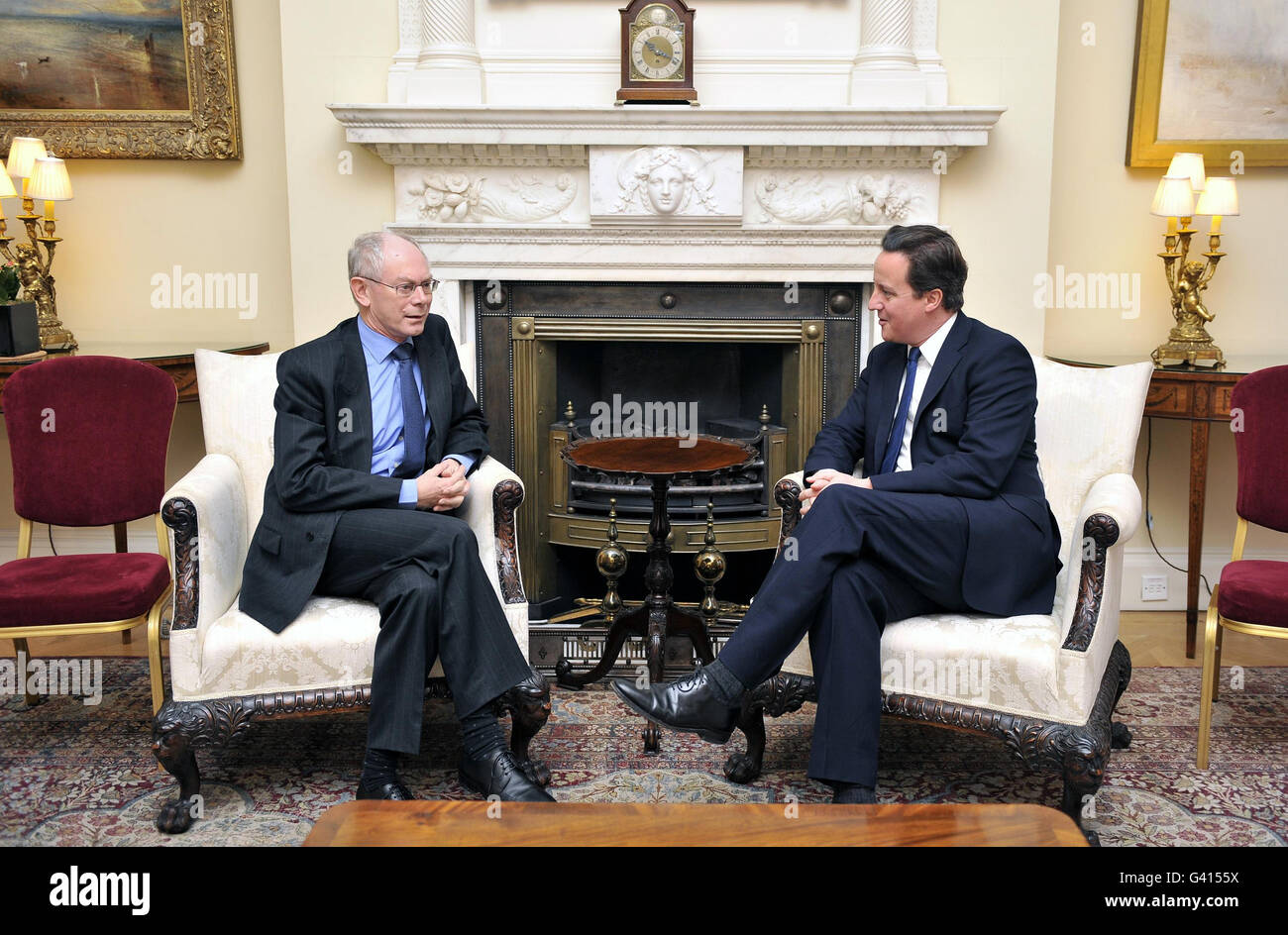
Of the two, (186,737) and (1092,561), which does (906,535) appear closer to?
(1092,561)

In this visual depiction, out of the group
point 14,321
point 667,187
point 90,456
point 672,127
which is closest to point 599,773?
point 90,456

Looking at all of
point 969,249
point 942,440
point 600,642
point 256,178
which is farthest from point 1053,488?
point 256,178

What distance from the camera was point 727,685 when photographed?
255cm

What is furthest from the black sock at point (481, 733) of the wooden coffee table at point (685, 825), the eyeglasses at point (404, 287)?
the eyeglasses at point (404, 287)

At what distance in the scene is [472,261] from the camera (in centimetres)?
398

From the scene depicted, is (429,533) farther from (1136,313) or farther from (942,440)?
(1136,313)

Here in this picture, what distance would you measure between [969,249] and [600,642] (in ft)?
6.24

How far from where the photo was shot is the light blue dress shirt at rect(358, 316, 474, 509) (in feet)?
9.61

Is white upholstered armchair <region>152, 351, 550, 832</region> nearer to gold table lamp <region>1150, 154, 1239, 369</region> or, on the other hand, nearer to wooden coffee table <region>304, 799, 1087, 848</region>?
wooden coffee table <region>304, 799, 1087, 848</region>

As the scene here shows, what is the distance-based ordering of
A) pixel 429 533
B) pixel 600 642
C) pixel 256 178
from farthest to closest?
pixel 256 178 → pixel 600 642 → pixel 429 533

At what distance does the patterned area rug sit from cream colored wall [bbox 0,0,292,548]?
1.62 metres

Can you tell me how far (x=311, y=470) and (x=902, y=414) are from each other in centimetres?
151

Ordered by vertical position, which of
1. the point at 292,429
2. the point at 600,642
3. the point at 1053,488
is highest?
the point at 292,429
